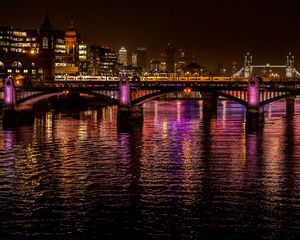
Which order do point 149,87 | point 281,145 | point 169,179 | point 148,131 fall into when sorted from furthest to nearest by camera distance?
1. point 149,87
2. point 148,131
3. point 281,145
4. point 169,179

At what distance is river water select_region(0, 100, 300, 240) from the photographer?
1152 inches

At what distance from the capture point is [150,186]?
3775 cm

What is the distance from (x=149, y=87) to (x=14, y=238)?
196 ft

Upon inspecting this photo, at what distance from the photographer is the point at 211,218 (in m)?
30.7

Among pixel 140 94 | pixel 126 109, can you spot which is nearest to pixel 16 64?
pixel 140 94

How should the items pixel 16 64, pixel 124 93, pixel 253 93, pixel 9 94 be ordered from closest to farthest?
1. pixel 253 93
2. pixel 124 93
3. pixel 9 94
4. pixel 16 64

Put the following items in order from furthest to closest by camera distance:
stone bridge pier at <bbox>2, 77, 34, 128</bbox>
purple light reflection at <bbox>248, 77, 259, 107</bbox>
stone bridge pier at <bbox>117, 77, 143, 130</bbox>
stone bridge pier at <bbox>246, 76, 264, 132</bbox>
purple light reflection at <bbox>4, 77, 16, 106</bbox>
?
purple light reflection at <bbox>4, 77, 16, 106</bbox> → stone bridge pier at <bbox>2, 77, 34, 128</bbox> → stone bridge pier at <bbox>117, 77, 143, 130</bbox> → purple light reflection at <bbox>248, 77, 259, 107</bbox> → stone bridge pier at <bbox>246, 76, 264, 132</bbox>

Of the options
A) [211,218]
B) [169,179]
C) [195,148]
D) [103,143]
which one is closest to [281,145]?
[195,148]

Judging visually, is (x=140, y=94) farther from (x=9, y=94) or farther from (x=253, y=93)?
(x=9, y=94)

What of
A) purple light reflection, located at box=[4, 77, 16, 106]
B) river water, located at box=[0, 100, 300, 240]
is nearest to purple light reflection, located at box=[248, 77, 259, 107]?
river water, located at box=[0, 100, 300, 240]

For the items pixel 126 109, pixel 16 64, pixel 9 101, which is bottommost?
pixel 126 109

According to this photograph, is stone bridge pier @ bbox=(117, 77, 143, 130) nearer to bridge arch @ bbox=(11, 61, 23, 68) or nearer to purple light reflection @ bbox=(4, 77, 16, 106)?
purple light reflection @ bbox=(4, 77, 16, 106)

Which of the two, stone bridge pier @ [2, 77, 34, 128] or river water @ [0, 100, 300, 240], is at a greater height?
stone bridge pier @ [2, 77, 34, 128]

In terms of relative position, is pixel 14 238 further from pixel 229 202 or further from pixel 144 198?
pixel 229 202
